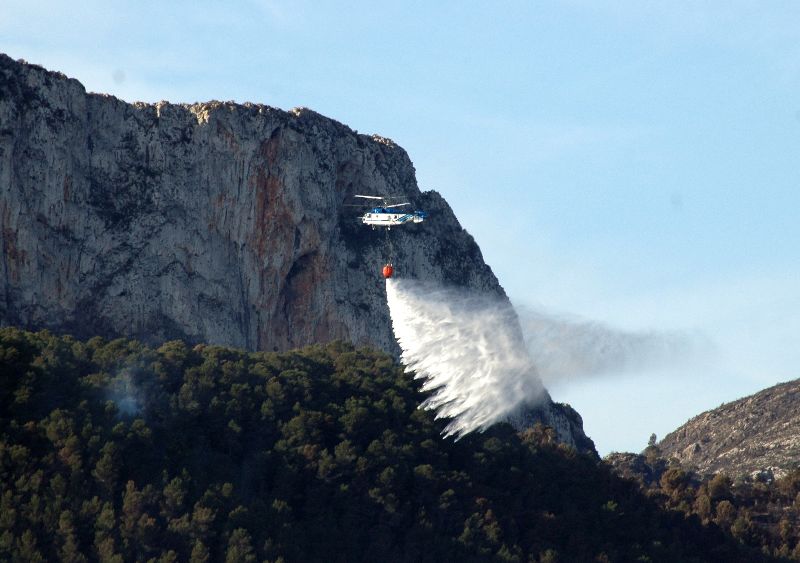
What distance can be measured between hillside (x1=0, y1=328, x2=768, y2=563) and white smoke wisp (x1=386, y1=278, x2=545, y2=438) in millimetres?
1204

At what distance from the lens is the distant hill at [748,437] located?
97.6 meters

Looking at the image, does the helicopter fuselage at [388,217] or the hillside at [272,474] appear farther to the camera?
the helicopter fuselage at [388,217]

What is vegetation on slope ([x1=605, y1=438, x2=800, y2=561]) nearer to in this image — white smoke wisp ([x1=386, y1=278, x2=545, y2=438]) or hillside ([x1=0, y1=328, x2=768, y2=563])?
hillside ([x1=0, y1=328, x2=768, y2=563])

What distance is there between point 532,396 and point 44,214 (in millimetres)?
27705

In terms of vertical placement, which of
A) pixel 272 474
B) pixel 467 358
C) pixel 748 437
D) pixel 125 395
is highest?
pixel 467 358

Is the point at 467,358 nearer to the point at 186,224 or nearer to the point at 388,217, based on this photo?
the point at 186,224

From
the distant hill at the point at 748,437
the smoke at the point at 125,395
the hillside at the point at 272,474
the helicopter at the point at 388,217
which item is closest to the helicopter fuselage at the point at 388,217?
the helicopter at the point at 388,217

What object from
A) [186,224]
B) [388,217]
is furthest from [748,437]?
[186,224]

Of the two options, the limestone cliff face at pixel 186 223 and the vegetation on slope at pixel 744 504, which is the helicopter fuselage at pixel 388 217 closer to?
the limestone cliff face at pixel 186 223

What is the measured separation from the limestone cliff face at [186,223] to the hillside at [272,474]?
9.89m

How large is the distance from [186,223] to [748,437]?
115ft

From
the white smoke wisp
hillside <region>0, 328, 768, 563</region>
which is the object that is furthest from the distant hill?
the white smoke wisp

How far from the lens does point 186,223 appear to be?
92.8 metres

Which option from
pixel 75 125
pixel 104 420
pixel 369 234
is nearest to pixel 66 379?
pixel 104 420
